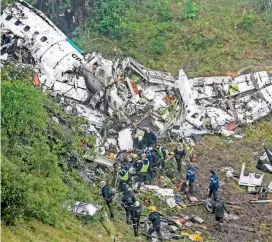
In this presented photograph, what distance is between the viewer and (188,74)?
2292 centimetres

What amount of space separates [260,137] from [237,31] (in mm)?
6975

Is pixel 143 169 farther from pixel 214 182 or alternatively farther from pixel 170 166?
pixel 214 182

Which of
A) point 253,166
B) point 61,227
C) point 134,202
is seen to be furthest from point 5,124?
point 253,166

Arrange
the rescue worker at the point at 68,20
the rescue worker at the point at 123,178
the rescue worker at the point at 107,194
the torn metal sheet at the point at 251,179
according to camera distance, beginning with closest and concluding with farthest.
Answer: the rescue worker at the point at 107,194 < the rescue worker at the point at 123,178 < the torn metal sheet at the point at 251,179 < the rescue worker at the point at 68,20

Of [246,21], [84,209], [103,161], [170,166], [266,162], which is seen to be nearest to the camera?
[84,209]

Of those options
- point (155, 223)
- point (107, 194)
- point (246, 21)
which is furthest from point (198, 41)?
point (155, 223)

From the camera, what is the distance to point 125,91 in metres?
19.9

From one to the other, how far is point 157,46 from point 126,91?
4335mm

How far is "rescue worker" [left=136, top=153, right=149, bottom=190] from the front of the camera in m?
15.3

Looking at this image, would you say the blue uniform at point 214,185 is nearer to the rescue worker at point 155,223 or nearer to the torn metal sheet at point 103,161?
the rescue worker at point 155,223

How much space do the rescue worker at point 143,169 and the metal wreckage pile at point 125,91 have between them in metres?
2.01

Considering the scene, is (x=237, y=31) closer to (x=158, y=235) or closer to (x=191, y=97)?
(x=191, y=97)

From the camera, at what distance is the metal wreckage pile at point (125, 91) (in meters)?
18.5

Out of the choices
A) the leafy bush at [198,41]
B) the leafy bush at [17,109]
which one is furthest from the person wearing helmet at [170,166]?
the leafy bush at [198,41]
